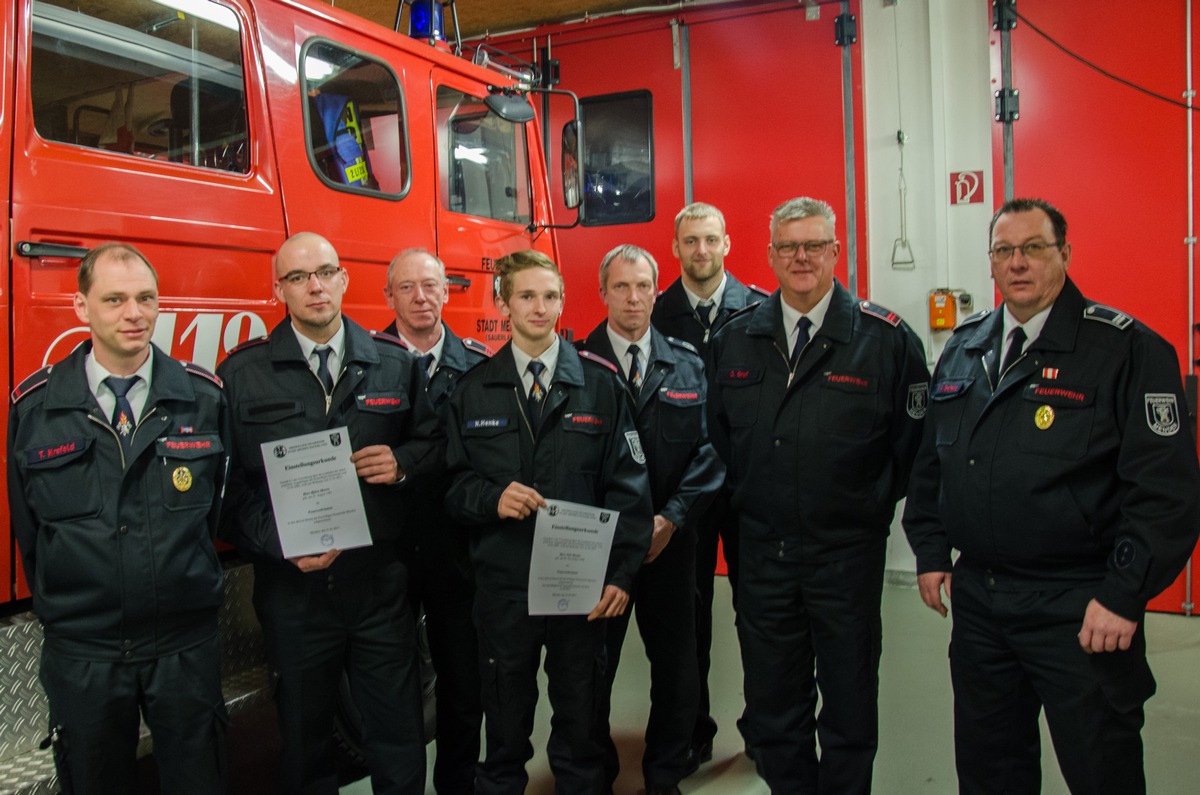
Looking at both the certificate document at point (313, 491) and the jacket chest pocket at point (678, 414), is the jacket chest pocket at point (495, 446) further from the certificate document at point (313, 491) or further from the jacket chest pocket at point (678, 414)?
the jacket chest pocket at point (678, 414)

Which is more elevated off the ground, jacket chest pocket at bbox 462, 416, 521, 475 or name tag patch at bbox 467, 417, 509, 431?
name tag patch at bbox 467, 417, 509, 431

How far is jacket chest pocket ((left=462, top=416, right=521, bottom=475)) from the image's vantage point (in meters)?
2.40

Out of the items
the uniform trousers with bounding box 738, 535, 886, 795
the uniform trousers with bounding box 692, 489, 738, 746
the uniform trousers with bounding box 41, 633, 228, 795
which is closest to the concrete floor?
the uniform trousers with bounding box 692, 489, 738, 746

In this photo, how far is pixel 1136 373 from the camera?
6.54 ft

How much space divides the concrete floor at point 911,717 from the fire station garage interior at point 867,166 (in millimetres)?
12

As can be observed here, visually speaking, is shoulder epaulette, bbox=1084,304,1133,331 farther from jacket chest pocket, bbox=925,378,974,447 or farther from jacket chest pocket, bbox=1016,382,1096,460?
jacket chest pocket, bbox=925,378,974,447

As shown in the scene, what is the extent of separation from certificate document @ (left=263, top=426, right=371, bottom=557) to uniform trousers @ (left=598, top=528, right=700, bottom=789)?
3.20 feet

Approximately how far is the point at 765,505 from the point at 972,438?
61cm

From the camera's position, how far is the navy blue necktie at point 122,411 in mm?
2002

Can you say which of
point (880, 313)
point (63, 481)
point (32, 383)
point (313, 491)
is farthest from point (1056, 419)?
point (32, 383)

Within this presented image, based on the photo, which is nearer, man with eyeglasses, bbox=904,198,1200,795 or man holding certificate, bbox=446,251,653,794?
man with eyeglasses, bbox=904,198,1200,795

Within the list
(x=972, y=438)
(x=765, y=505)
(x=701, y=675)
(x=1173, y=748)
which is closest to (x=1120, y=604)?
(x=972, y=438)

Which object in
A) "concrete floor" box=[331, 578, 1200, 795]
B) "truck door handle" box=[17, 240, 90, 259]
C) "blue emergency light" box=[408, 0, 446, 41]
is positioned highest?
"blue emergency light" box=[408, 0, 446, 41]

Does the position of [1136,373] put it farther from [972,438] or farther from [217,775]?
[217,775]
